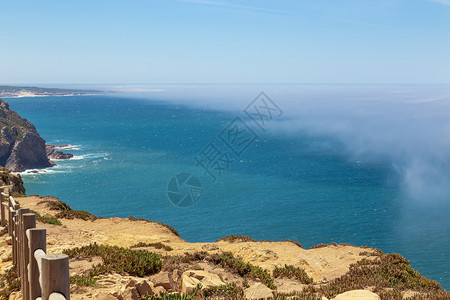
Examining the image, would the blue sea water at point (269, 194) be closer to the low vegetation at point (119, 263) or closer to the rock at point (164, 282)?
the low vegetation at point (119, 263)

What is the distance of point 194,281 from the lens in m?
9.29

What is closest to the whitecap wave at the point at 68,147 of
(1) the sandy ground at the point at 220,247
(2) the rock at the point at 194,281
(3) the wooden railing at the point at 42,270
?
(1) the sandy ground at the point at 220,247

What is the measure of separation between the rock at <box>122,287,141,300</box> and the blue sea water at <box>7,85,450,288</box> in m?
35.2

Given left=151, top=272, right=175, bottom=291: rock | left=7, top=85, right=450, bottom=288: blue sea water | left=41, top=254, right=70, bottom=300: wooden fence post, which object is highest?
left=41, top=254, right=70, bottom=300: wooden fence post

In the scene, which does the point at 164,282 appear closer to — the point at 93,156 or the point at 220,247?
the point at 220,247

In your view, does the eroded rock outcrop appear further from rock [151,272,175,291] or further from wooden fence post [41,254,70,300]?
wooden fence post [41,254,70,300]

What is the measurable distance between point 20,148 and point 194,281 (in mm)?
84788

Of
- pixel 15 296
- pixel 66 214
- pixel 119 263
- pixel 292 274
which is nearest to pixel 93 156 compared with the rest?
pixel 66 214

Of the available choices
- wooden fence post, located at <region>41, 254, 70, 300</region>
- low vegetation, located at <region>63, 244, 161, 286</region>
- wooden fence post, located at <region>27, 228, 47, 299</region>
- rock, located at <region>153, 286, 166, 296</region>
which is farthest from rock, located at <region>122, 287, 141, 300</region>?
wooden fence post, located at <region>41, 254, 70, 300</region>

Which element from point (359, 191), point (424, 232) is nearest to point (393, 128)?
point (359, 191)

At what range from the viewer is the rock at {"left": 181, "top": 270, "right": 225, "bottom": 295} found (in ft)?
28.9

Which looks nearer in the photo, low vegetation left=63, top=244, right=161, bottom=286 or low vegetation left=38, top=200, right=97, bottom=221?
low vegetation left=63, top=244, right=161, bottom=286

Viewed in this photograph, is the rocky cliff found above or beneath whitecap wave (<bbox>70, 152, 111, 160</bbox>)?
above

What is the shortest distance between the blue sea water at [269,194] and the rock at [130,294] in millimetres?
35160
